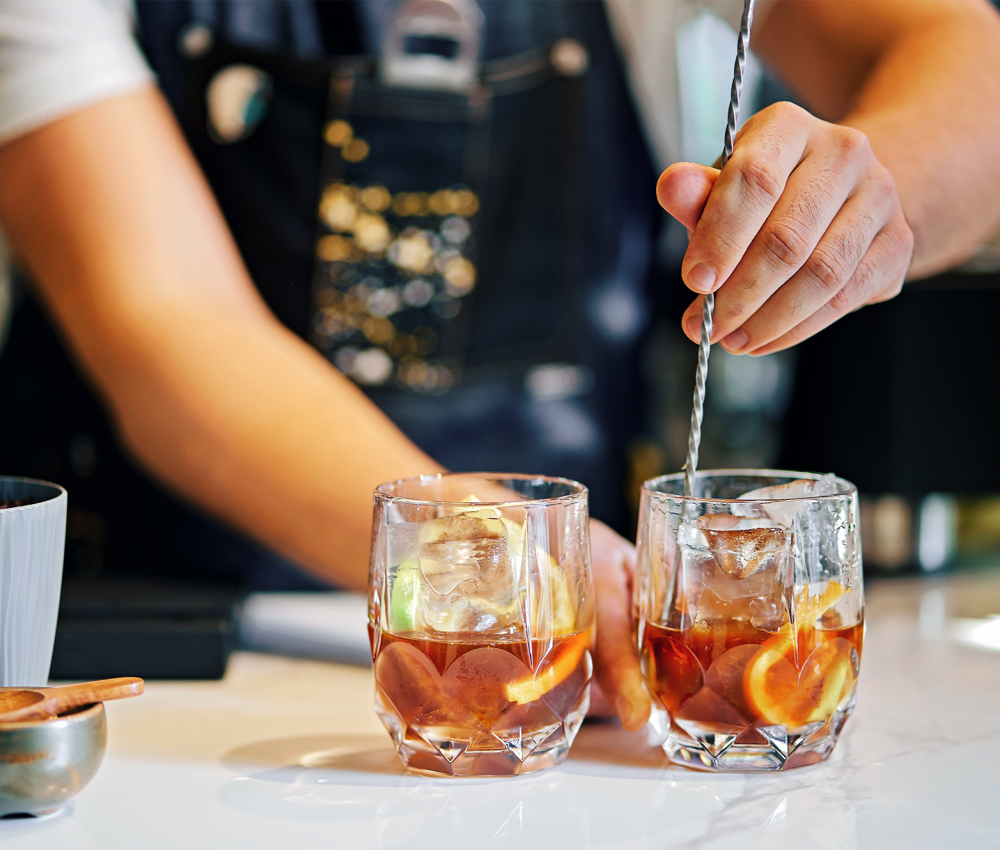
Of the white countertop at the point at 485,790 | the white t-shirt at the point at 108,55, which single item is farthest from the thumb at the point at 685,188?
the white t-shirt at the point at 108,55

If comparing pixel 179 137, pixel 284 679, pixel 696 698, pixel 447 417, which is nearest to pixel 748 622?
pixel 696 698

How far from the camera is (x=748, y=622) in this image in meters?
0.56

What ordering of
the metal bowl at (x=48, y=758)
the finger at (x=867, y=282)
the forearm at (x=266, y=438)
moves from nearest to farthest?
the metal bowl at (x=48, y=758) < the finger at (x=867, y=282) < the forearm at (x=266, y=438)

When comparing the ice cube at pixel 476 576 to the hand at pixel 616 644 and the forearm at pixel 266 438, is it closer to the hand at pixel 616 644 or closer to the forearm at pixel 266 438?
the hand at pixel 616 644

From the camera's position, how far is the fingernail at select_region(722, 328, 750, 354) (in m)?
0.58

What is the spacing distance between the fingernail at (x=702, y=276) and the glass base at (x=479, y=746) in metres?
0.24

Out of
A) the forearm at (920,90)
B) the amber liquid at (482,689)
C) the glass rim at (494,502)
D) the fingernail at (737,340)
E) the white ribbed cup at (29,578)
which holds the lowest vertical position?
the amber liquid at (482,689)

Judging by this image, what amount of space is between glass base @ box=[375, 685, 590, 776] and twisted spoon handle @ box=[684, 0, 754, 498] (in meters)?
0.15

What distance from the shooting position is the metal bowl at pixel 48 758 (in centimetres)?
49

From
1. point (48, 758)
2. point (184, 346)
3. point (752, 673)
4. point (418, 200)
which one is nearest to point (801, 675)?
point (752, 673)

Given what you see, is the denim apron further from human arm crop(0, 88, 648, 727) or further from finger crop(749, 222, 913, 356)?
finger crop(749, 222, 913, 356)

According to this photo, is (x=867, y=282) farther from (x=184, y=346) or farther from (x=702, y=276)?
(x=184, y=346)

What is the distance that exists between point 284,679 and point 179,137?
2.04 feet

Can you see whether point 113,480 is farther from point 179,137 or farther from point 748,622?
point 748,622
